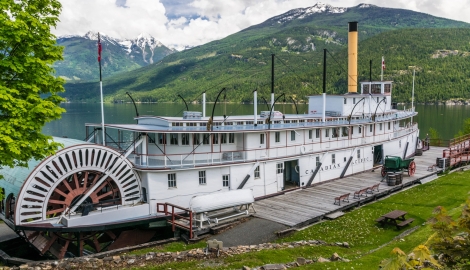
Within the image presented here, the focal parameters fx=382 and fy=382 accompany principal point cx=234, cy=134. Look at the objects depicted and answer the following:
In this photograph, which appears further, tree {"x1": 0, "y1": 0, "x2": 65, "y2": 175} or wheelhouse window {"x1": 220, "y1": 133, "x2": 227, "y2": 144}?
wheelhouse window {"x1": 220, "y1": 133, "x2": 227, "y2": 144}

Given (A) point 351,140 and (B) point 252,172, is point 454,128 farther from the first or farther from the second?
(B) point 252,172

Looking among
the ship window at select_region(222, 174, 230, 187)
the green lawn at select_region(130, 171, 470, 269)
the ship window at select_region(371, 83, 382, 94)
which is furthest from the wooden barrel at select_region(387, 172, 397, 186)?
the ship window at select_region(371, 83, 382, 94)

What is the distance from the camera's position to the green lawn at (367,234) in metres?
14.8

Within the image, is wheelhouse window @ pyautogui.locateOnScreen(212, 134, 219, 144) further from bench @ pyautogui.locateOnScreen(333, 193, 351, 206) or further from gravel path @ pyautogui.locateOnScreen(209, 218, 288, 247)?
bench @ pyautogui.locateOnScreen(333, 193, 351, 206)

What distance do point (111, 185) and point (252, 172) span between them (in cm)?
896

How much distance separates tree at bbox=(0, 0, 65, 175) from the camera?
12164 millimetres

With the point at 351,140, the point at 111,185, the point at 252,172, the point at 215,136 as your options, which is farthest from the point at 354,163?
the point at 111,185

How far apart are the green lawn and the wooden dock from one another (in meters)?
0.76

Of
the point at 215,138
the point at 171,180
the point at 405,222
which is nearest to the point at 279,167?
the point at 215,138

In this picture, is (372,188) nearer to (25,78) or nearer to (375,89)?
(375,89)

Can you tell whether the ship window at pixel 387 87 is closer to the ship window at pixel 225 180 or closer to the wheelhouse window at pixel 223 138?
the wheelhouse window at pixel 223 138

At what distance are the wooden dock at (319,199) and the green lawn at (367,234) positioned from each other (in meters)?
0.76

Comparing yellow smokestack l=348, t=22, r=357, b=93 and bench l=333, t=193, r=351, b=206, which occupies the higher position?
yellow smokestack l=348, t=22, r=357, b=93

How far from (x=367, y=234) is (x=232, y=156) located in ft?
30.3
